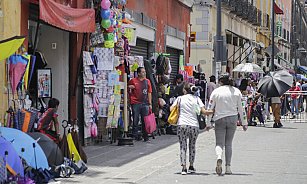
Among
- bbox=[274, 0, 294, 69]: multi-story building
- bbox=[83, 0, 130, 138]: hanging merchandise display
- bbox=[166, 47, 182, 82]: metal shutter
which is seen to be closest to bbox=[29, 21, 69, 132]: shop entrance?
bbox=[83, 0, 130, 138]: hanging merchandise display

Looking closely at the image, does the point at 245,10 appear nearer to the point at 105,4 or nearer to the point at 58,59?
the point at 105,4

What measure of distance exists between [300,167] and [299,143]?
5310 mm

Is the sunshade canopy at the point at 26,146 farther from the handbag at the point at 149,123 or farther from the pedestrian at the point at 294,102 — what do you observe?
the pedestrian at the point at 294,102

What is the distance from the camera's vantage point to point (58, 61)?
16.0 meters

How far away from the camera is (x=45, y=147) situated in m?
11.8

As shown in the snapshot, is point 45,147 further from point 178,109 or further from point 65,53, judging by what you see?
point 65,53

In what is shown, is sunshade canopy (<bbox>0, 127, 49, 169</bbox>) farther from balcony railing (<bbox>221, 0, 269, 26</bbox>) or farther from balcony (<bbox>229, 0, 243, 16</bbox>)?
balcony (<bbox>229, 0, 243, 16</bbox>)

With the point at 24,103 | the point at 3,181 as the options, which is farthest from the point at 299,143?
the point at 3,181

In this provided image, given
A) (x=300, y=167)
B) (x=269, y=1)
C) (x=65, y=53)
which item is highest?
(x=269, y=1)

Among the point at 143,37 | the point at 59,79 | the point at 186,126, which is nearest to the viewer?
the point at 186,126

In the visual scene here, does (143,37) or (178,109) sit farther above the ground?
(143,37)

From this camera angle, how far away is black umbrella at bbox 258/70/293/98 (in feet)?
83.0

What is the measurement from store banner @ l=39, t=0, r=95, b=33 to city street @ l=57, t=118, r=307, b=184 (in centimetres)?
262

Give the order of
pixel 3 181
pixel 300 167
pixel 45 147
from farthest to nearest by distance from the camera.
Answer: pixel 300 167
pixel 45 147
pixel 3 181
